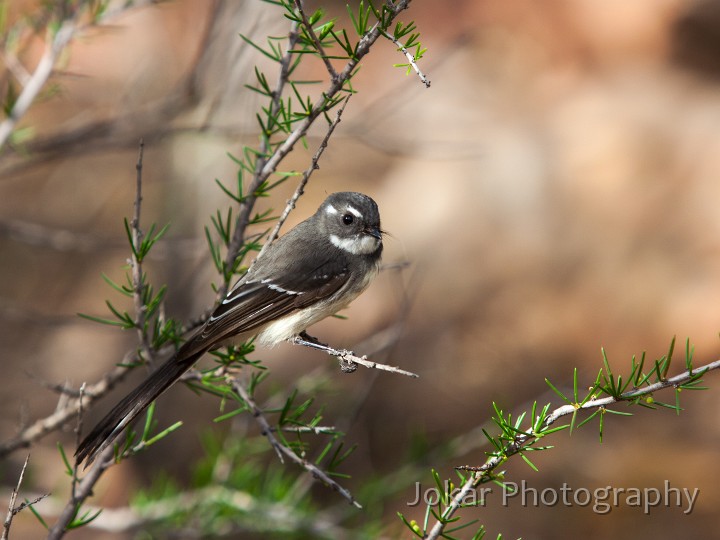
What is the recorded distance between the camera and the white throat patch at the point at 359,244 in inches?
142

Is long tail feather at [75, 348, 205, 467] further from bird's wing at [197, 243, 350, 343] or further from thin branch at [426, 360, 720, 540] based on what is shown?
thin branch at [426, 360, 720, 540]

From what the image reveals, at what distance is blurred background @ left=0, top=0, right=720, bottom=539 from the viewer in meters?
4.61

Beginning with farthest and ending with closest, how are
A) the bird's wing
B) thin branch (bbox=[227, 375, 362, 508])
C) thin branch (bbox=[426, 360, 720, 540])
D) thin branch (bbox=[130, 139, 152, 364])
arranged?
the bird's wing → thin branch (bbox=[130, 139, 152, 364]) → thin branch (bbox=[227, 375, 362, 508]) → thin branch (bbox=[426, 360, 720, 540])

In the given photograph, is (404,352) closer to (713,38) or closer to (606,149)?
(606,149)

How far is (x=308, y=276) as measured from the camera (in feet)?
11.6

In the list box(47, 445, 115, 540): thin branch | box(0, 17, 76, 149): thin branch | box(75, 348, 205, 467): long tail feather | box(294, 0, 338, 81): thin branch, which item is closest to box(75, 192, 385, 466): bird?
box(75, 348, 205, 467): long tail feather

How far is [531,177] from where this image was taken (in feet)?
17.5

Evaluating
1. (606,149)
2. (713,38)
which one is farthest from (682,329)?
(713,38)

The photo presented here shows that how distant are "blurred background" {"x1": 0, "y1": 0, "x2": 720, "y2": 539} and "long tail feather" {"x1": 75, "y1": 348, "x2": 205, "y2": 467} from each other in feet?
4.70

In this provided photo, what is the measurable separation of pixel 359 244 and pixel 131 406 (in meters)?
1.44

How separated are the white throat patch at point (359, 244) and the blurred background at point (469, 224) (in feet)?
2.19

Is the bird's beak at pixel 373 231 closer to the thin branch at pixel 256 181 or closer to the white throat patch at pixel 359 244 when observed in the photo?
the white throat patch at pixel 359 244

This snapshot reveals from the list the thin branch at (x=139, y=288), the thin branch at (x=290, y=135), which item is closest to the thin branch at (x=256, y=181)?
the thin branch at (x=290, y=135)

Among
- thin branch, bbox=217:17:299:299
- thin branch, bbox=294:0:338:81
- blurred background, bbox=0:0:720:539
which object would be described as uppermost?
thin branch, bbox=294:0:338:81
